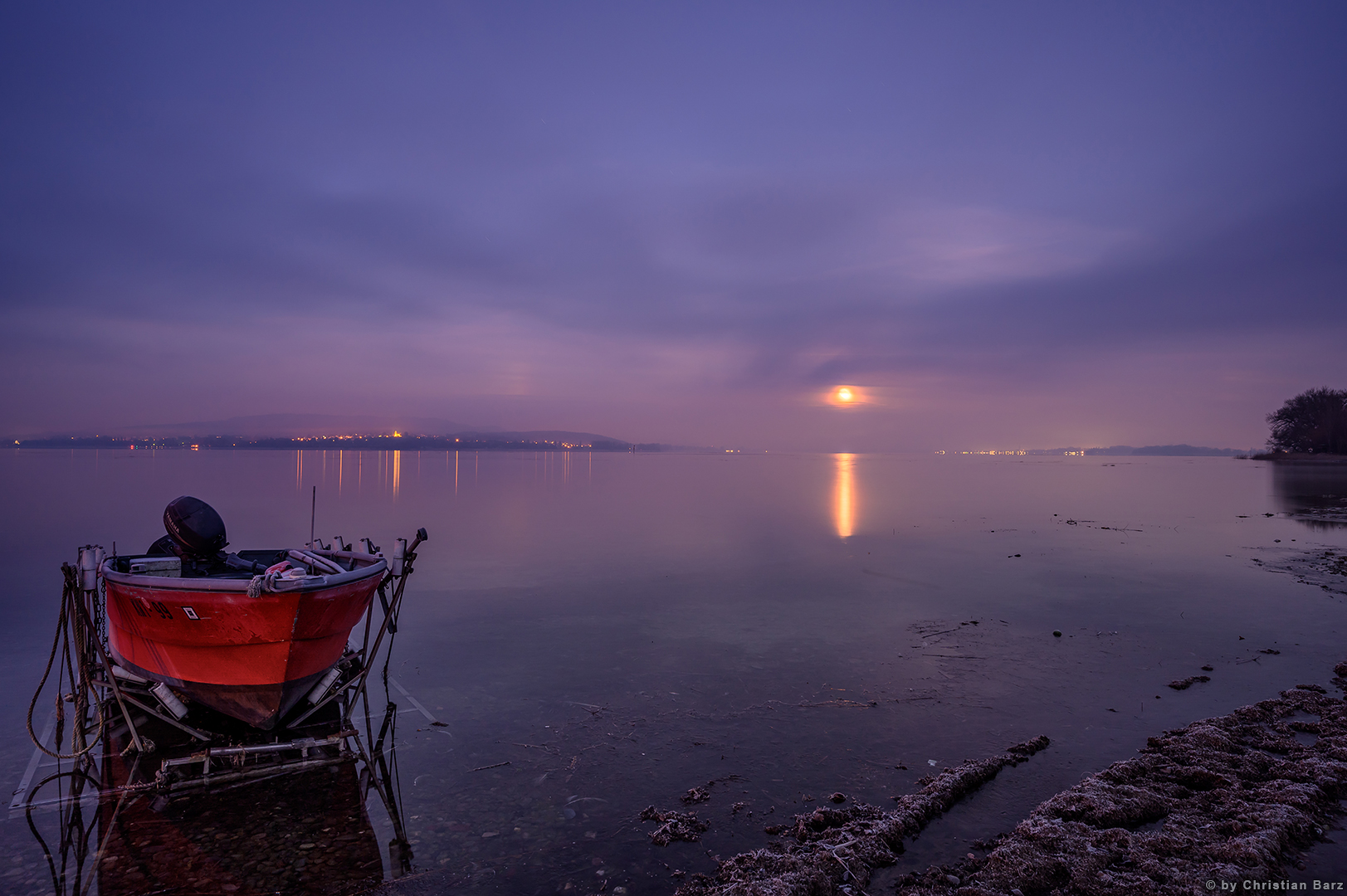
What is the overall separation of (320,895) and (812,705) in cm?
605

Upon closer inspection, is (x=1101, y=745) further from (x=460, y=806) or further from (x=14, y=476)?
(x=14, y=476)

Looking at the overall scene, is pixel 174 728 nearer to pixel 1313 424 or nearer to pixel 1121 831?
pixel 1121 831

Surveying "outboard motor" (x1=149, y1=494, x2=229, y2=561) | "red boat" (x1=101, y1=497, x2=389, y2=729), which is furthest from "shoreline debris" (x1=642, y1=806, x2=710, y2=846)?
"outboard motor" (x1=149, y1=494, x2=229, y2=561)

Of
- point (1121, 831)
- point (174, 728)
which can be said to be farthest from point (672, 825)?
point (174, 728)

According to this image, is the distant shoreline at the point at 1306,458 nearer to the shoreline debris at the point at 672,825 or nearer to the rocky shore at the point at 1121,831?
the rocky shore at the point at 1121,831

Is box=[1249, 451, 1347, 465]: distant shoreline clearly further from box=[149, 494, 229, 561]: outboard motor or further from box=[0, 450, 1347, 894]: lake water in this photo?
box=[149, 494, 229, 561]: outboard motor

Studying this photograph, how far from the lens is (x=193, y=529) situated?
1070 cm

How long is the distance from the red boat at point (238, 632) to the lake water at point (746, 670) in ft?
4.73

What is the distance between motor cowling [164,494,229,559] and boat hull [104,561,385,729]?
1720mm

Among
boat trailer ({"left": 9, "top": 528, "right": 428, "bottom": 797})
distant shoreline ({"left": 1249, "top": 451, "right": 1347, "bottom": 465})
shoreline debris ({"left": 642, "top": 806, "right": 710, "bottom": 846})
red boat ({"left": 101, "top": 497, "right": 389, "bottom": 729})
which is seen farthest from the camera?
distant shoreline ({"left": 1249, "top": 451, "right": 1347, "bottom": 465})

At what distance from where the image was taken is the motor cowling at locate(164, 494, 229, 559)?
10.6 meters

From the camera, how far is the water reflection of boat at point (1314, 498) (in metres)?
33.0

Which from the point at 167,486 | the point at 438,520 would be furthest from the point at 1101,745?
the point at 167,486

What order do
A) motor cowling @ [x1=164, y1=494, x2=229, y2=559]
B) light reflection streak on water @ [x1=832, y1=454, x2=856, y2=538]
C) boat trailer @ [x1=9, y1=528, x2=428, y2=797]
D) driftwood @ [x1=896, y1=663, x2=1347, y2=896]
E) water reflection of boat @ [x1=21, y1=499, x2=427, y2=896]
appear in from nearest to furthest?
driftwood @ [x1=896, y1=663, x2=1347, y2=896]
water reflection of boat @ [x1=21, y1=499, x2=427, y2=896]
boat trailer @ [x1=9, y1=528, x2=428, y2=797]
motor cowling @ [x1=164, y1=494, x2=229, y2=559]
light reflection streak on water @ [x1=832, y1=454, x2=856, y2=538]
